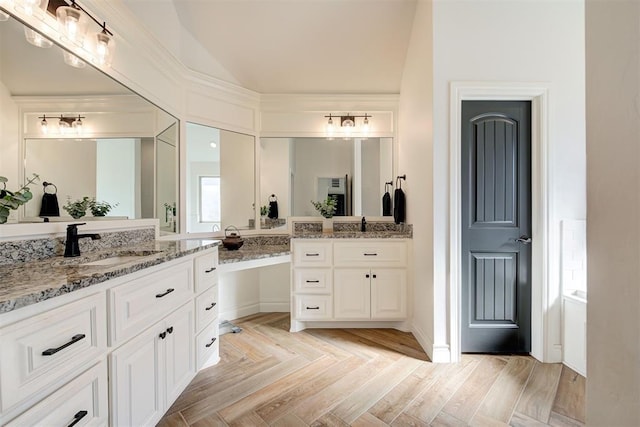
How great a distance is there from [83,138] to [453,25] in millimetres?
2571

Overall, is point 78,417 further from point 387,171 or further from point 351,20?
point 351,20

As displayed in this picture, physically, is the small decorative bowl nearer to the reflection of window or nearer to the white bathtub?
the reflection of window

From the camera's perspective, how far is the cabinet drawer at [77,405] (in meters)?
0.79

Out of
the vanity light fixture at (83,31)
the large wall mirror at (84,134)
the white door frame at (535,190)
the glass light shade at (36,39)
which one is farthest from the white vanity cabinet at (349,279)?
the glass light shade at (36,39)

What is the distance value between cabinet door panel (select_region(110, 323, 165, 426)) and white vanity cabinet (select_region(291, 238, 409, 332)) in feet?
4.34

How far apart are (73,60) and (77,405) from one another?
1698 millimetres

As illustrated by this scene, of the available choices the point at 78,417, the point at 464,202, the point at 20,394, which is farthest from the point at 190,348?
the point at 464,202

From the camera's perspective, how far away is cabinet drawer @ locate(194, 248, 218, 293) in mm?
1718

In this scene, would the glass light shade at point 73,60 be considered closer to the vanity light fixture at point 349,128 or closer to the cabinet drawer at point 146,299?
the cabinet drawer at point 146,299

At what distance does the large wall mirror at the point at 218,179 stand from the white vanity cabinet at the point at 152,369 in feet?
4.07

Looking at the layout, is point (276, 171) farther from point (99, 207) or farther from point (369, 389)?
point (369, 389)

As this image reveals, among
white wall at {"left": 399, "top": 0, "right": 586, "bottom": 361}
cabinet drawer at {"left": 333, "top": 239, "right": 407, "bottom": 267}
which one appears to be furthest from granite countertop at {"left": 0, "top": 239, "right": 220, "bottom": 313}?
white wall at {"left": 399, "top": 0, "right": 586, "bottom": 361}

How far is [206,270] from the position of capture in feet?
5.98

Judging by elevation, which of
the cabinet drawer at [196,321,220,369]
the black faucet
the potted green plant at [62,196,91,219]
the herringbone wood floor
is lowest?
the herringbone wood floor
